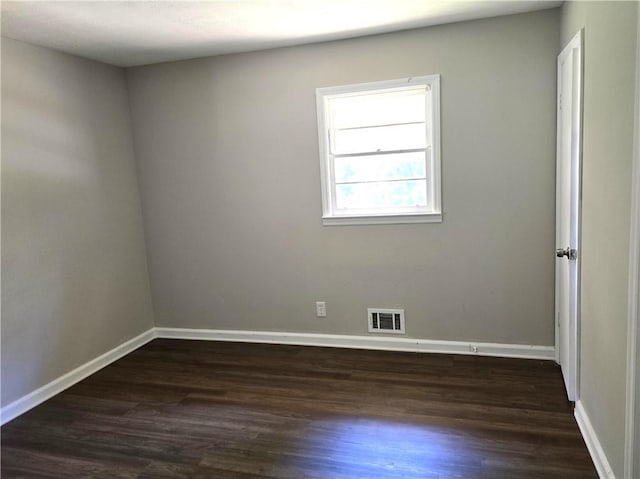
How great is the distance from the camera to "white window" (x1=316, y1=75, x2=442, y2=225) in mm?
3211

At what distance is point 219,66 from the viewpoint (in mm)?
3537

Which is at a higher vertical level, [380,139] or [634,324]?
[380,139]

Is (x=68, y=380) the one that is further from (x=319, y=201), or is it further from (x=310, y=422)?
(x=319, y=201)

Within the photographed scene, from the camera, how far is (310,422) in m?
2.53

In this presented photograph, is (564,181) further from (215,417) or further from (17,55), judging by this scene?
(17,55)

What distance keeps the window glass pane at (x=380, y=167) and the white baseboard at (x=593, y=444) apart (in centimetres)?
180

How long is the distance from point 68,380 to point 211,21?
2670 mm

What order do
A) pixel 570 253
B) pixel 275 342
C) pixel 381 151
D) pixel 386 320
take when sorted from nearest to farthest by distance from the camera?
1. pixel 570 253
2. pixel 381 151
3. pixel 386 320
4. pixel 275 342

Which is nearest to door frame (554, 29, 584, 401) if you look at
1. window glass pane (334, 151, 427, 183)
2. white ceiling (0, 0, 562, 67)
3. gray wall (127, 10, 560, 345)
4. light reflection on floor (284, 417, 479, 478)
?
gray wall (127, 10, 560, 345)

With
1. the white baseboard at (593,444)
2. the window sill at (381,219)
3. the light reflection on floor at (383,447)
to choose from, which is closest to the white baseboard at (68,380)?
the light reflection on floor at (383,447)

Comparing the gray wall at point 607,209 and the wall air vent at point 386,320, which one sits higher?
the gray wall at point 607,209

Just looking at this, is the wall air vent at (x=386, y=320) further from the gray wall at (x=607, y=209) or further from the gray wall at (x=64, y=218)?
the gray wall at (x=64, y=218)

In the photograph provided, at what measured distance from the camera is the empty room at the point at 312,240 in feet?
7.27

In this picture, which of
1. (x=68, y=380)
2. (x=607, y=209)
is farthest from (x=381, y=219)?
(x=68, y=380)
